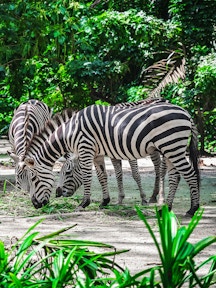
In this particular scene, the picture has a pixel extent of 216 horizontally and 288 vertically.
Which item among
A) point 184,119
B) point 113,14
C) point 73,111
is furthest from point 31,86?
point 184,119

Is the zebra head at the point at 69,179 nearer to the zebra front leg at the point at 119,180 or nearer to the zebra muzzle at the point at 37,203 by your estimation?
the zebra front leg at the point at 119,180

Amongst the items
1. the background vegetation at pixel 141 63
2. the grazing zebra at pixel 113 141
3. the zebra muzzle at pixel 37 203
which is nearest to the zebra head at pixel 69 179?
the grazing zebra at pixel 113 141

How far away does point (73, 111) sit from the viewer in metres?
8.95

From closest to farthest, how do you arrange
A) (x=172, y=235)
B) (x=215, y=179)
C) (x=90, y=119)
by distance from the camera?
(x=172, y=235) < (x=90, y=119) < (x=215, y=179)

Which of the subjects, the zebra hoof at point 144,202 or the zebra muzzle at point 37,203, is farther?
the zebra hoof at point 144,202

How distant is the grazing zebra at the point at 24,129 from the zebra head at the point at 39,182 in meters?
0.32

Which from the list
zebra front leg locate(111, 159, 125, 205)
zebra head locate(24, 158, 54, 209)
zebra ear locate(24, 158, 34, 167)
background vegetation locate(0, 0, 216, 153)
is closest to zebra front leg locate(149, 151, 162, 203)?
zebra front leg locate(111, 159, 125, 205)

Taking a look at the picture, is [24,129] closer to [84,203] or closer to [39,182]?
[39,182]

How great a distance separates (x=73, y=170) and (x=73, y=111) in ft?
2.86

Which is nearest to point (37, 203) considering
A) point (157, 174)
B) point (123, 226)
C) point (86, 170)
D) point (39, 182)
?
point (39, 182)

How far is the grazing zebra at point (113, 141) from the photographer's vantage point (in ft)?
24.8

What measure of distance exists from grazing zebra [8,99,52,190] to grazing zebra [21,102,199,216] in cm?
44

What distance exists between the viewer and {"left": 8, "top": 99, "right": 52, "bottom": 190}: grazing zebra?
9070 mm

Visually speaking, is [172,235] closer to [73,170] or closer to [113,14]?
[73,170]
